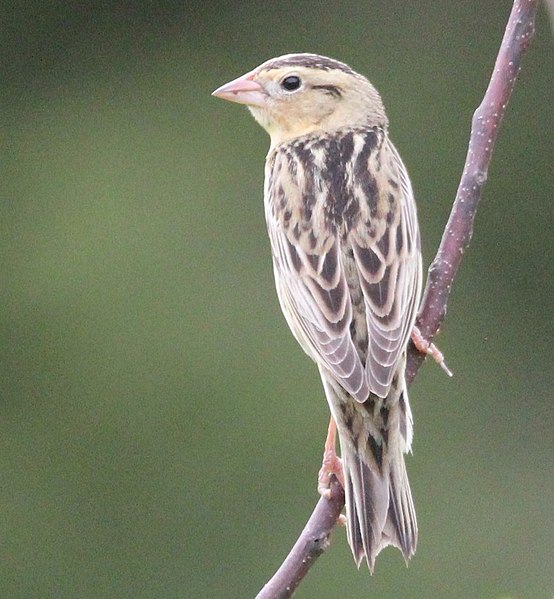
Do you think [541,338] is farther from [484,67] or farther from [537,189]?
[484,67]

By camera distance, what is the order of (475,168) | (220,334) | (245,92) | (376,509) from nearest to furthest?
(376,509), (475,168), (245,92), (220,334)

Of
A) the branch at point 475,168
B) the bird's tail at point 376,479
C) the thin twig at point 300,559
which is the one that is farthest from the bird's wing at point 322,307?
the thin twig at point 300,559

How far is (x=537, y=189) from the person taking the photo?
10867mm

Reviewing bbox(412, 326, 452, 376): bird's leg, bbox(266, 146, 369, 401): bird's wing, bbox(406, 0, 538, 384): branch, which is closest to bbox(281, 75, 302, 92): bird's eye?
bbox(266, 146, 369, 401): bird's wing

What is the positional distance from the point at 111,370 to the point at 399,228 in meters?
5.45

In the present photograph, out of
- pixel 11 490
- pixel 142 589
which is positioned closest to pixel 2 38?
pixel 11 490

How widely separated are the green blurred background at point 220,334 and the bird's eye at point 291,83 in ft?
13.6

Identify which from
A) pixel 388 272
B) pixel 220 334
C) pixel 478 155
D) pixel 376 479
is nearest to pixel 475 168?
pixel 478 155

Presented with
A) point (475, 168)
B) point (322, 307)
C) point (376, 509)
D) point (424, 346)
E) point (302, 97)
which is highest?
point (302, 97)

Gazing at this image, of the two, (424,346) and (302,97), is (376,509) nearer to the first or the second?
(424,346)

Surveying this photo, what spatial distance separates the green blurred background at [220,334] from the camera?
32.4 feet

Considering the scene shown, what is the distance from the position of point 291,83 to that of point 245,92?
0.55 feet

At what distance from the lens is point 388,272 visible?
4.96 m

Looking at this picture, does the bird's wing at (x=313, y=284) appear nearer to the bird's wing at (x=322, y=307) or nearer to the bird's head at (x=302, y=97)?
the bird's wing at (x=322, y=307)
